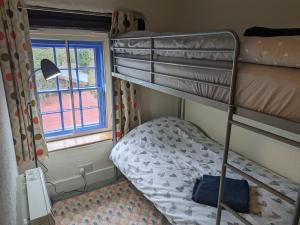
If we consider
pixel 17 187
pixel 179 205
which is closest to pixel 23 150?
pixel 17 187

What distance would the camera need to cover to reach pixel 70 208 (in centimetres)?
241

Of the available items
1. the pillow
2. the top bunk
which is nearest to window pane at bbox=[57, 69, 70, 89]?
the top bunk

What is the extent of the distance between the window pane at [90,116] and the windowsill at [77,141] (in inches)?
7.3

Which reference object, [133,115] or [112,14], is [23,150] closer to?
[133,115]

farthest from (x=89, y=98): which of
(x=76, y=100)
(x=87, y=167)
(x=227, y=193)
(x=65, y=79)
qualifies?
(x=227, y=193)

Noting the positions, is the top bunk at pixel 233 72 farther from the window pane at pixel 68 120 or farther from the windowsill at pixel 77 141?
the window pane at pixel 68 120

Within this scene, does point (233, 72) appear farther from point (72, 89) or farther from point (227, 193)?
point (72, 89)

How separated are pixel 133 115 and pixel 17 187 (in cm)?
147

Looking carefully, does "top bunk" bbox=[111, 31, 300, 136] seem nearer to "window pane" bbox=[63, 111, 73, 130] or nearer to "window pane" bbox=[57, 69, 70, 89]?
"window pane" bbox=[57, 69, 70, 89]

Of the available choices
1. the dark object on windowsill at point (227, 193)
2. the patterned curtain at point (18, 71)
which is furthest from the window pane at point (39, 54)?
the dark object on windowsill at point (227, 193)

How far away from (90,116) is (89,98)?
245 millimetres

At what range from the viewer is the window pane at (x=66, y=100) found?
109 inches

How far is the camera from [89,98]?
9.64ft

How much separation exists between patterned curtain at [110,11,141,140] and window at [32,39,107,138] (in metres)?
0.27
